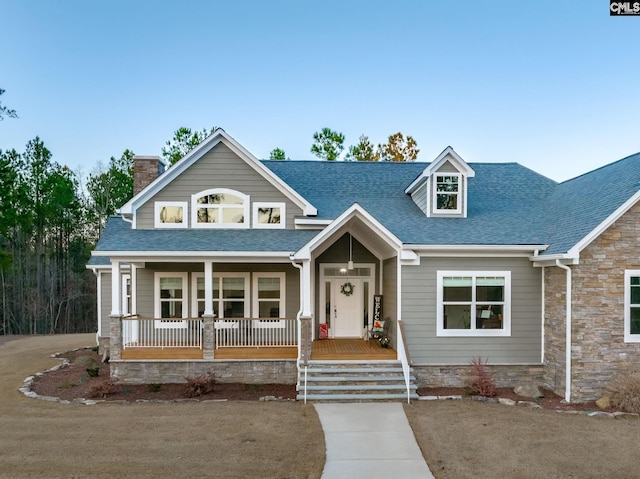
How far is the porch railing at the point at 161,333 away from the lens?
13305mm

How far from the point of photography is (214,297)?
14.8 m

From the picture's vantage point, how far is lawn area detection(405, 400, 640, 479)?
6.83m

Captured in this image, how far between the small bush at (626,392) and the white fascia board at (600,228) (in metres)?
3.03

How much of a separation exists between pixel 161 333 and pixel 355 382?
6.77 metres

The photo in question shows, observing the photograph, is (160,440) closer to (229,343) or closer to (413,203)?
(229,343)

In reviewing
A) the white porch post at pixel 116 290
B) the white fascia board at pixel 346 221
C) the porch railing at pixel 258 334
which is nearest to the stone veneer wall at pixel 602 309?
the white fascia board at pixel 346 221

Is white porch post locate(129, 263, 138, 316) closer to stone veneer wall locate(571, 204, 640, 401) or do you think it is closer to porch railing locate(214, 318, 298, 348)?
porch railing locate(214, 318, 298, 348)

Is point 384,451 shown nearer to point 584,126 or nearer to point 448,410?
point 448,410

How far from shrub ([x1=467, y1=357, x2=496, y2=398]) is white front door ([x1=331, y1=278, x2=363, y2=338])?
4227 millimetres

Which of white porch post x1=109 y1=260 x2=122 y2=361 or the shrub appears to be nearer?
the shrub

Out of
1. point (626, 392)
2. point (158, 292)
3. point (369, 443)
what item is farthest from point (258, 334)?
point (626, 392)

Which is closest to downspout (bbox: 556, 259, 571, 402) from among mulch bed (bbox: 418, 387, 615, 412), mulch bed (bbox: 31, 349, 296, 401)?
mulch bed (bbox: 418, 387, 615, 412)

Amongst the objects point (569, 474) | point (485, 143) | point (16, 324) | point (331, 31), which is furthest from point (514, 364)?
point (16, 324)

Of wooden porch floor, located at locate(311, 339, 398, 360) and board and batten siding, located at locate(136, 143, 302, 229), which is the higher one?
board and batten siding, located at locate(136, 143, 302, 229)
